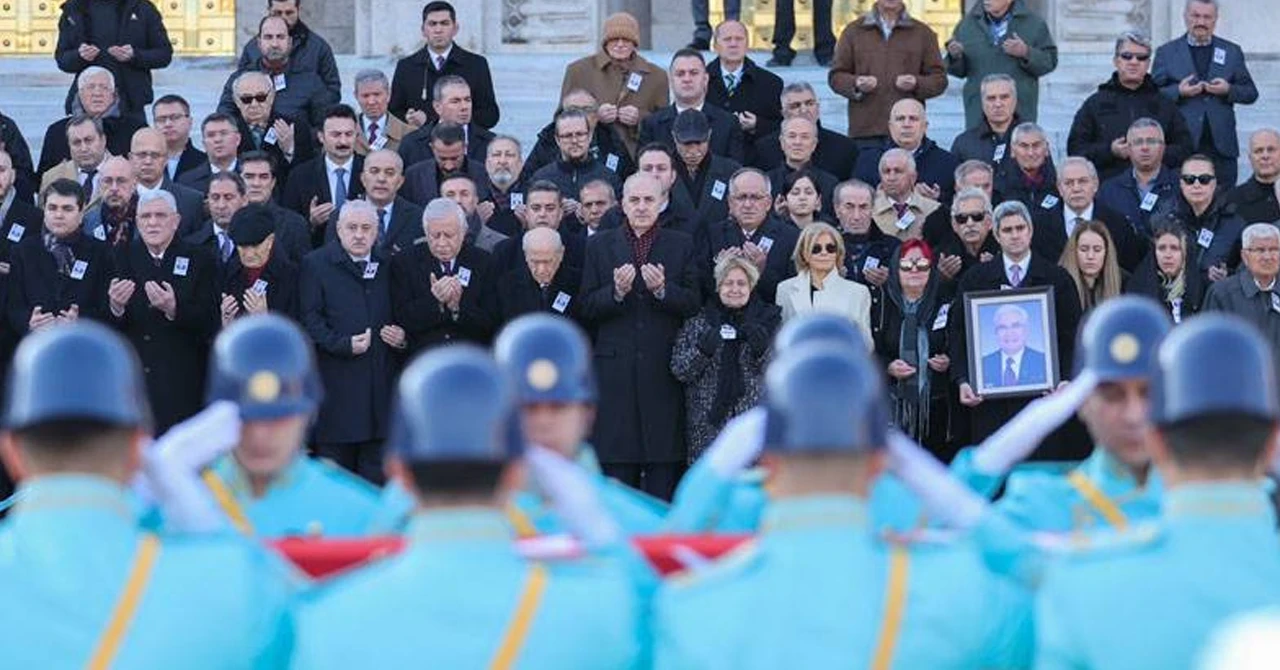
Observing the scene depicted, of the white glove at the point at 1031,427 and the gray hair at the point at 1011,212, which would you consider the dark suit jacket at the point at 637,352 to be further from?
the white glove at the point at 1031,427

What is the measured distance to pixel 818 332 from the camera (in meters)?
7.04

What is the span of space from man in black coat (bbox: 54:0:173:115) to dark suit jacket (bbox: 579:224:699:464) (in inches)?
171

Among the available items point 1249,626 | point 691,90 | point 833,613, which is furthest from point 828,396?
point 691,90

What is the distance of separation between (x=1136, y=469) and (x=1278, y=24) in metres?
14.2

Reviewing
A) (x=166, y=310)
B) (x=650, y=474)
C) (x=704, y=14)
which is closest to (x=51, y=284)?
(x=166, y=310)

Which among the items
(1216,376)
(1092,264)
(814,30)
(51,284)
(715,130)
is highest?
(814,30)

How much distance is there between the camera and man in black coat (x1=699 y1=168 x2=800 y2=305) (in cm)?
1498

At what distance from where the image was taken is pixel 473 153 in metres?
16.9

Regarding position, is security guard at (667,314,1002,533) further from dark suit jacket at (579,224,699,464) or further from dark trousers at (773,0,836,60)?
dark trousers at (773,0,836,60)

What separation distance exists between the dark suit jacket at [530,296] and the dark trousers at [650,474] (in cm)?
75

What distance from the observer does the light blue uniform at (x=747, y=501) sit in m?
7.82

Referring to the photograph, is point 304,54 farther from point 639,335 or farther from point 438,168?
point 639,335

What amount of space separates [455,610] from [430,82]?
11.8 metres

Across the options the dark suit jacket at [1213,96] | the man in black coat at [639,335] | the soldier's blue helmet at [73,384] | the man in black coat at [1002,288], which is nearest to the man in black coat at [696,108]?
the man in black coat at [639,335]
